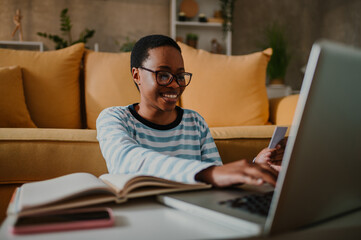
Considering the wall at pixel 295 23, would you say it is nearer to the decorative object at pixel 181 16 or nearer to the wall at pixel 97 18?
the decorative object at pixel 181 16

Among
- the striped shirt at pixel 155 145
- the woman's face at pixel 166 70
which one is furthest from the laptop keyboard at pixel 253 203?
the woman's face at pixel 166 70

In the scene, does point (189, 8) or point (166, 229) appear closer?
point (166, 229)

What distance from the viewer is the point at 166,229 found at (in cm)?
38

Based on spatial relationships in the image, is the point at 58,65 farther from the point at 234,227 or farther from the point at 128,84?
the point at 234,227

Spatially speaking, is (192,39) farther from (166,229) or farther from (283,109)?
(166,229)

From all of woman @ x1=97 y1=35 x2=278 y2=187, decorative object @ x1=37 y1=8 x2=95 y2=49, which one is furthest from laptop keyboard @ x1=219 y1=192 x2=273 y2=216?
decorative object @ x1=37 y1=8 x2=95 y2=49

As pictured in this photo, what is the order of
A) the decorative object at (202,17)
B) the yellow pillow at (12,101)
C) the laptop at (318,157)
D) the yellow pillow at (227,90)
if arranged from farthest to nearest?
the decorative object at (202,17) → the yellow pillow at (227,90) → the yellow pillow at (12,101) → the laptop at (318,157)

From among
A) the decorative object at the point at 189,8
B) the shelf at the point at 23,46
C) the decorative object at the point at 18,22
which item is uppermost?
the decorative object at the point at 189,8

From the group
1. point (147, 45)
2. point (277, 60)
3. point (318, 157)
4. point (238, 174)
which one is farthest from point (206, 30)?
point (318, 157)

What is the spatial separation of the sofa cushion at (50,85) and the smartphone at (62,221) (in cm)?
155

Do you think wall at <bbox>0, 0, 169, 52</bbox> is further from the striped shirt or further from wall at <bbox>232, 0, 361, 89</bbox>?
the striped shirt

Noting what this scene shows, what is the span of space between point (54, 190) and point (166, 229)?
0.20 meters

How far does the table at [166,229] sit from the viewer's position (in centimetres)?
35

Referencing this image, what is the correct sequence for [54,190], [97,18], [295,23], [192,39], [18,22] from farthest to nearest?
1. [295,23]
2. [97,18]
3. [192,39]
4. [18,22]
5. [54,190]
